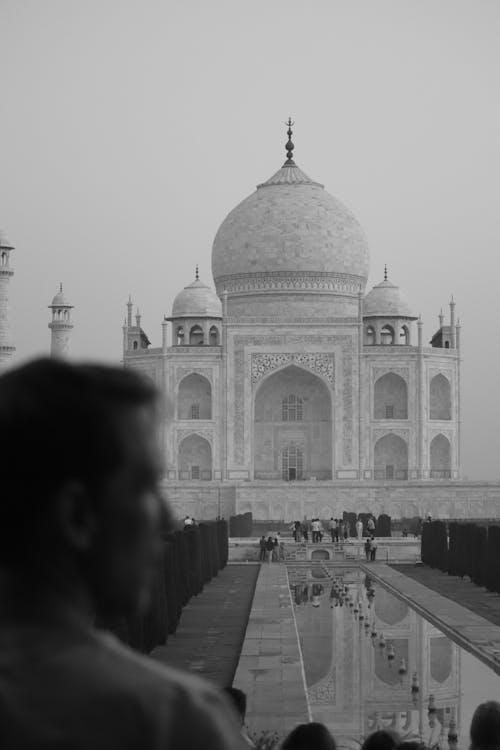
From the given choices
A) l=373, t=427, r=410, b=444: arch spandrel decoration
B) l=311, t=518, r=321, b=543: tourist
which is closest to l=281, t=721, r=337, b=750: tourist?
l=311, t=518, r=321, b=543: tourist

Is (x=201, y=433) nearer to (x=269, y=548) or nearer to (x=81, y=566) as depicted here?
(x=269, y=548)

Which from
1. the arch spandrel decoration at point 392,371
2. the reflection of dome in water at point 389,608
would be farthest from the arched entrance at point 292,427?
the reflection of dome in water at point 389,608

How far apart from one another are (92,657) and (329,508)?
28603mm

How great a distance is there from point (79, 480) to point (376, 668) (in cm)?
1002

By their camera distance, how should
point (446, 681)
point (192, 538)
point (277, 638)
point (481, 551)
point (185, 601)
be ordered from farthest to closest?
point (481, 551) < point (192, 538) < point (185, 601) < point (277, 638) < point (446, 681)

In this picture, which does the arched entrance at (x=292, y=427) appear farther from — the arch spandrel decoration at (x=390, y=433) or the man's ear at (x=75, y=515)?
the man's ear at (x=75, y=515)

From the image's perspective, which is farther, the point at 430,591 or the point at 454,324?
the point at 454,324

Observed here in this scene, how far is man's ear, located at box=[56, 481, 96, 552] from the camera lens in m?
1.04

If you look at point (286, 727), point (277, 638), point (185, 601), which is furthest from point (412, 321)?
point (286, 727)

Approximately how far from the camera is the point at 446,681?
9922mm

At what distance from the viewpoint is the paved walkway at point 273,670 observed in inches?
306

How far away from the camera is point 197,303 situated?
35.6 meters

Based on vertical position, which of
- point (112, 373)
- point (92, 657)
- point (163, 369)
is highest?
point (163, 369)

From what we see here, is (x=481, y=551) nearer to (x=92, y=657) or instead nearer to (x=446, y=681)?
(x=446, y=681)
